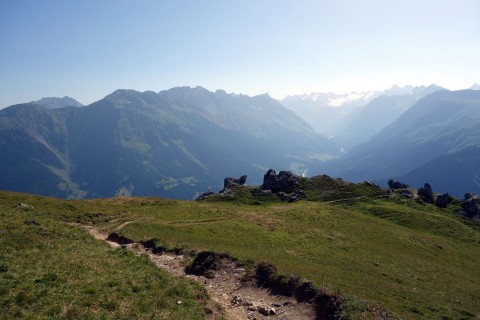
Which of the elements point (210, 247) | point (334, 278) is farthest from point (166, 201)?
point (334, 278)

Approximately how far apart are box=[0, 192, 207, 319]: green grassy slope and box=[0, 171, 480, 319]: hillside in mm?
187

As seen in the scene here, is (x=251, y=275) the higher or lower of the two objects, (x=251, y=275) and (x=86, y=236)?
the lower

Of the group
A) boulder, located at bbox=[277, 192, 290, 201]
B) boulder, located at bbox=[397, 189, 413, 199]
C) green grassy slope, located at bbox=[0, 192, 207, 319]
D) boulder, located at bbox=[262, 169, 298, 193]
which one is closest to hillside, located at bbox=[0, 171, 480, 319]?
green grassy slope, located at bbox=[0, 192, 207, 319]

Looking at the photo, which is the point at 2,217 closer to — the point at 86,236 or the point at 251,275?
the point at 86,236

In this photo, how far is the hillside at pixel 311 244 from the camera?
30.0 metres

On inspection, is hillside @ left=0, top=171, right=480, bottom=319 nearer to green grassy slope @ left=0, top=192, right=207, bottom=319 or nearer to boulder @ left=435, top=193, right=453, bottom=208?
green grassy slope @ left=0, top=192, right=207, bottom=319

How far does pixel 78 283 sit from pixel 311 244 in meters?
39.6

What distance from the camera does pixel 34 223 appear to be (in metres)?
39.7

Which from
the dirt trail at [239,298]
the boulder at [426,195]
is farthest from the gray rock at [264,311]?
the boulder at [426,195]

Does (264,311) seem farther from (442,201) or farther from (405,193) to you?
(442,201)

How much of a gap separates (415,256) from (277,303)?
143ft

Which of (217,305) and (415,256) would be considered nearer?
(217,305)

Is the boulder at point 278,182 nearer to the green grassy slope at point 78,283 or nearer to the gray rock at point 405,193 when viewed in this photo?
the gray rock at point 405,193

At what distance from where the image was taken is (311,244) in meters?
56.8
